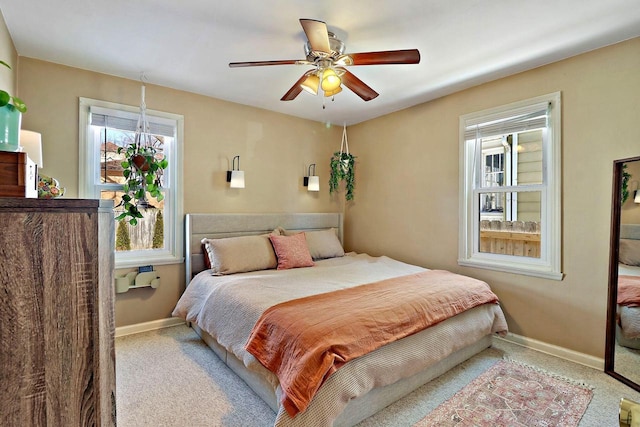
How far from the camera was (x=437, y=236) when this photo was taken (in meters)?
3.67

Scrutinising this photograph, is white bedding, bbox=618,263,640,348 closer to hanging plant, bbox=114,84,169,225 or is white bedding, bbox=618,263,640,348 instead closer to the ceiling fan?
the ceiling fan

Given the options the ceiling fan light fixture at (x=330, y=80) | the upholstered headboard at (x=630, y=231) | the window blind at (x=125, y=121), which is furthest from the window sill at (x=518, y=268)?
the window blind at (x=125, y=121)

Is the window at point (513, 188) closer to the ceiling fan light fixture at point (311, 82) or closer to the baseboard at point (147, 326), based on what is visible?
the ceiling fan light fixture at point (311, 82)

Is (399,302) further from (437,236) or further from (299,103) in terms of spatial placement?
(299,103)

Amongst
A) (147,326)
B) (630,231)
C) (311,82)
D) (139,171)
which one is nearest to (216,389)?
(147,326)

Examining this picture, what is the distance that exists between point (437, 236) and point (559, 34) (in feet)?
6.94

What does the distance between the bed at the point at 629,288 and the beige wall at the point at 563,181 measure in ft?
0.43

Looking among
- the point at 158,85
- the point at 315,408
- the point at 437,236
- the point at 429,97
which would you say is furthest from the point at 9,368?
the point at 429,97

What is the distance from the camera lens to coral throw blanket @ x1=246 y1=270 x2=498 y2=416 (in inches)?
64.2

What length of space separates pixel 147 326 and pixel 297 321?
88.0 inches

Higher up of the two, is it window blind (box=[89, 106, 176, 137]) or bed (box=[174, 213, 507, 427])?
window blind (box=[89, 106, 176, 137])

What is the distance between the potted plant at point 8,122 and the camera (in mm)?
1015

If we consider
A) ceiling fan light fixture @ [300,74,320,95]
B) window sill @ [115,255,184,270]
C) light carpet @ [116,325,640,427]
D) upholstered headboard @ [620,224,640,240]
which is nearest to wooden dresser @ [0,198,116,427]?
light carpet @ [116,325,640,427]

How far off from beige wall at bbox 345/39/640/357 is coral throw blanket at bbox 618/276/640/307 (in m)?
0.13
